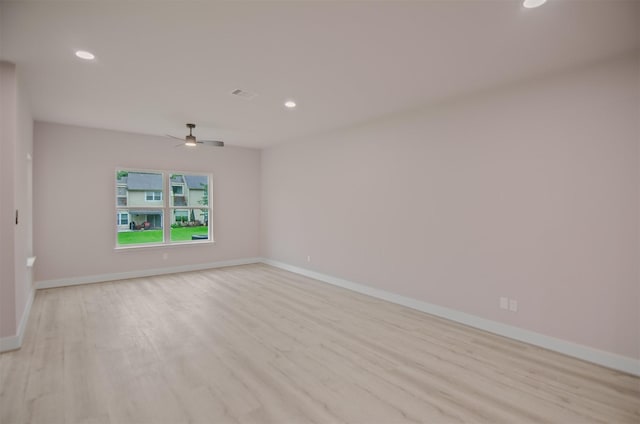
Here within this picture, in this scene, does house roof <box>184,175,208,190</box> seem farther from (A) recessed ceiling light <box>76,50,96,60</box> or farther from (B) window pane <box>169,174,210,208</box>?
(A) recessed ceiling light <box>76,50,96,60</box>

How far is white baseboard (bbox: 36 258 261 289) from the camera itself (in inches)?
209

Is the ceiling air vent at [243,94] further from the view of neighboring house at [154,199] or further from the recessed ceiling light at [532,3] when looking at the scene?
the view of neighboring house at [154,199]

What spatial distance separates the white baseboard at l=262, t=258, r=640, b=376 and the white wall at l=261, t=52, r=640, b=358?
0.06m

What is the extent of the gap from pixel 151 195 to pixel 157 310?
2.98 metres

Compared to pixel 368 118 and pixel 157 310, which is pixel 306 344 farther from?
pixel 368 118

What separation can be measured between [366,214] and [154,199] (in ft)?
14.2

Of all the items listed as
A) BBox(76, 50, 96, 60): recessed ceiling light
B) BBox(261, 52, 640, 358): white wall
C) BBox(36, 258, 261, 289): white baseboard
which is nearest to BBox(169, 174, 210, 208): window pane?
BBox(36, 258, 261, 289): white baseboard

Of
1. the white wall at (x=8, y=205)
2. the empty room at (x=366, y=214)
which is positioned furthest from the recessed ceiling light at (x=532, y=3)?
the white wall at (x=8, y=205)

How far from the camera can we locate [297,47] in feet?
8.72

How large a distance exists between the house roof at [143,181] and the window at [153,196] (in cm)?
8

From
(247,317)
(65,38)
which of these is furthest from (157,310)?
(65,38)

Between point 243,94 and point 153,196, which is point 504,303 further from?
point 153,196

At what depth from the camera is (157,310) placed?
423 cm

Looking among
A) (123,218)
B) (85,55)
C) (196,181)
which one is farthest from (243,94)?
(123,218)
